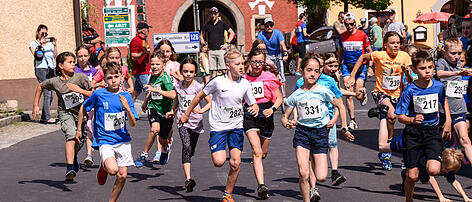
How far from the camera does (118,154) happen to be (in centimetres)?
729

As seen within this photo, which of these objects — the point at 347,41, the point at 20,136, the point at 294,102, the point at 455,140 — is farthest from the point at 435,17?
the point at 294,102

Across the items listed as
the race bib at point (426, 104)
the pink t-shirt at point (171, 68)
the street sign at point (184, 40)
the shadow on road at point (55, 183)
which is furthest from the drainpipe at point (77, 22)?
the race bib at point (426, 104)

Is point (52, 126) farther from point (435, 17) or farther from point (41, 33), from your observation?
point (435, 17)

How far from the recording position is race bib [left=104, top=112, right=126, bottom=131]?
7320 mm

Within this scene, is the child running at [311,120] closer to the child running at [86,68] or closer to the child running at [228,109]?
the child running at [228,109]

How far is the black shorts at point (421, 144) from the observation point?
22.5ft

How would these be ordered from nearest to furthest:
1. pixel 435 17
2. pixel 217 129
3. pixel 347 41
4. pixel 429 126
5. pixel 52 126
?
pixel 429 126 → pixel 217 129 → pixel 347 41 → pixel 52 126 → pixel 435 17

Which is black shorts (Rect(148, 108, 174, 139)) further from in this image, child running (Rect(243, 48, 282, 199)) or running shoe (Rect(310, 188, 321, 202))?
running shoe (Rect(310, 188, 321, 202))

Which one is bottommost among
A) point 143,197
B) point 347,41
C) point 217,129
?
point 143,197

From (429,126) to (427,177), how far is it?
457mm

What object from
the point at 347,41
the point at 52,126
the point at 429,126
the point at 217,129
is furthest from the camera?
the point at 52,126

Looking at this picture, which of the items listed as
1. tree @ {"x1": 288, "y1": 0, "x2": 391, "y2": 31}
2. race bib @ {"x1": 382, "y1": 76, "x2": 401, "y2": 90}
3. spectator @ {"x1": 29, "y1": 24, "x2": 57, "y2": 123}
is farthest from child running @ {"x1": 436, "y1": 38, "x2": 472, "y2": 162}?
tree @ {"x1": 288, "y1": 0, "x2": 391, "y2": 31}

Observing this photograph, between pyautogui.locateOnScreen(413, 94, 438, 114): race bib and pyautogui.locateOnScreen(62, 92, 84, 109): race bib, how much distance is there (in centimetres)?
406

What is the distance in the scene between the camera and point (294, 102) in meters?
7.20
